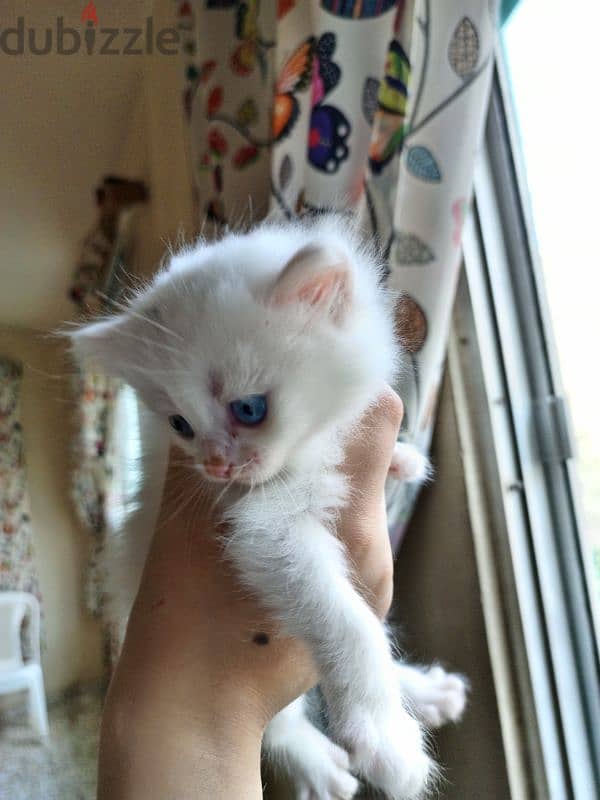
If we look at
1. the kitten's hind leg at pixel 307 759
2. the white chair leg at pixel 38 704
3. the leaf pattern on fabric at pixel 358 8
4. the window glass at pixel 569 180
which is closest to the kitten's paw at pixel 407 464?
the window glass at pixel 569 180

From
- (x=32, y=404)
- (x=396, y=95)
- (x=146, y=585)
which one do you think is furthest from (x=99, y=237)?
(x=146, y=585)

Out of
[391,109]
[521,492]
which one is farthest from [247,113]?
[521,492]

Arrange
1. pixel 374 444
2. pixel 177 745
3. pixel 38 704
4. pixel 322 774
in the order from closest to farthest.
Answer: pixel 177 745 < pixel 374 444 < pixel 322 774 < pixel 38 704

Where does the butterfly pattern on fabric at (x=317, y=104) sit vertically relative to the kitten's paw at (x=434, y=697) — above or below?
above

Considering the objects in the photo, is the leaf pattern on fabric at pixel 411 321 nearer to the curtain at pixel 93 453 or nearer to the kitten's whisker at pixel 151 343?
the kitten's whisker at pixel 151 343

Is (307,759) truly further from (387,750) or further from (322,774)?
(387,750)

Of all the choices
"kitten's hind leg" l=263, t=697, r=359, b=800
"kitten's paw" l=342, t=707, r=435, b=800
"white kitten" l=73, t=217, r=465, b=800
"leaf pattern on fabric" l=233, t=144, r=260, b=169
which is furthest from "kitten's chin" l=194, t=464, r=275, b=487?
"leaf pattern on fabric" l=233, t=144, r=260, b=169
